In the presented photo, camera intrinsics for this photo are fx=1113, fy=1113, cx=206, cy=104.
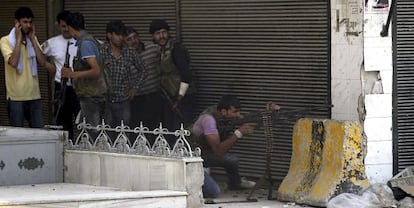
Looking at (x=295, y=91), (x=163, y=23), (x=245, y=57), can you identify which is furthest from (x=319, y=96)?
(x=163, y=23)

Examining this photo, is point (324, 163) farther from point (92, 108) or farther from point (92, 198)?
point (92, 198)

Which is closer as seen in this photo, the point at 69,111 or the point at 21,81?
the point at 21,81

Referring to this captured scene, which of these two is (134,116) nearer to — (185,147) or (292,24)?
(292,24)

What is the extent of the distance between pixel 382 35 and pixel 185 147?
101 inches

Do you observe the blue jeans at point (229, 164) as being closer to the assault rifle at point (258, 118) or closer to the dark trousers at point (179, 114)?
the assault rifle at point (258, 118)

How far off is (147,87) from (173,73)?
0.40 metres

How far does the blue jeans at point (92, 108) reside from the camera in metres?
11.6

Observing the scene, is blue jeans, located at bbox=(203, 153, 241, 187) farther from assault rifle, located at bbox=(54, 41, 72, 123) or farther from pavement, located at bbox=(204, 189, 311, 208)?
assault rifle, located at bbox=(54, 41, 72, 123)

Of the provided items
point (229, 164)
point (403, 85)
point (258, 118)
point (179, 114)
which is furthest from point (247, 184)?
point (403, 85)

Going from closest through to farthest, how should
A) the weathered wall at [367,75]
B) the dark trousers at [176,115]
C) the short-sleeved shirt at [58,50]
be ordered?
the weathered wall at [367,75] < the short-sleeved shirt at [58,50] < the dark trousers at [176,115]

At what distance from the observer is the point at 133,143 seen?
10.3 m

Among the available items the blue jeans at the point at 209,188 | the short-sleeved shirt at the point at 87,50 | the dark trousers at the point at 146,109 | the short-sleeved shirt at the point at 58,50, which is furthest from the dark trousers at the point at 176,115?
the blue jeans at the point at 209,188

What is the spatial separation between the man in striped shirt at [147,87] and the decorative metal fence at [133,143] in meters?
1.59

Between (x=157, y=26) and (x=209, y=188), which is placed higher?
(x=157, y=26)
